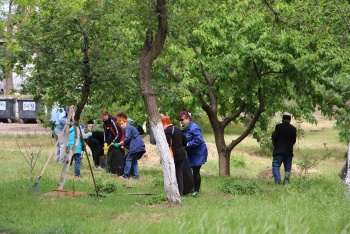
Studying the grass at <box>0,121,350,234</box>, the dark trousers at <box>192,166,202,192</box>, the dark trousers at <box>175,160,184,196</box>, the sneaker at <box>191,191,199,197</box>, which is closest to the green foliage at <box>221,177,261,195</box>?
the grass at <box>0,121,350,234</box>

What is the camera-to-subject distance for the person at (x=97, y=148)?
65.8 ft

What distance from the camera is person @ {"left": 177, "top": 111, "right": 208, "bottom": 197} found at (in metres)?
14.5

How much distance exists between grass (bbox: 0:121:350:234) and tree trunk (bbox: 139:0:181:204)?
0.34 m

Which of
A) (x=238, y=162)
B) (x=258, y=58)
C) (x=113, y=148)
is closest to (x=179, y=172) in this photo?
(x=113, y=148)

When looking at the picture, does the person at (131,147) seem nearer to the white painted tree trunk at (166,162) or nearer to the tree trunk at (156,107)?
the tree trunk at (156,107)

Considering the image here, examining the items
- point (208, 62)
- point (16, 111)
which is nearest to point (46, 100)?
point (208, 62)

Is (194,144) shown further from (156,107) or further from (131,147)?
(131,147)

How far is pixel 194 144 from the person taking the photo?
47.5 feet

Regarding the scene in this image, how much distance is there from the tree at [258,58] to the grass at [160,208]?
2.25 meters

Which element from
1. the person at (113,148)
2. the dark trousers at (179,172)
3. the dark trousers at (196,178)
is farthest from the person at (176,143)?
the person at (113,148)

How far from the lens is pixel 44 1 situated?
12984 millimetres

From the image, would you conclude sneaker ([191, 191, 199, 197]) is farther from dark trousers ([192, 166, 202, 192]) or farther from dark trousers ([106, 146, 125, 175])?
dark trousers ([106, 146, 125, 175])

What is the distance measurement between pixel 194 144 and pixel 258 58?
415 centimetres

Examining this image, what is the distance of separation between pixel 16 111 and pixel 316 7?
26.3 metres
